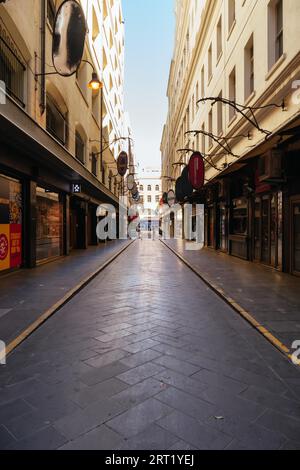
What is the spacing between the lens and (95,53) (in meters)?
22.7

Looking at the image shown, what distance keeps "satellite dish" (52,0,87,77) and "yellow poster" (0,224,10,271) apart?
4.80 metres

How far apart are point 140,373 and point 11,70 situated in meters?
10.2

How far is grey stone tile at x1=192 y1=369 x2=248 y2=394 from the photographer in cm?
337

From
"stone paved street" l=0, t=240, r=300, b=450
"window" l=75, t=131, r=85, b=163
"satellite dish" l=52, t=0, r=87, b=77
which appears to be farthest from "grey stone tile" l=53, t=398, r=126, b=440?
"window" l=75, t=131, r=85, b=163

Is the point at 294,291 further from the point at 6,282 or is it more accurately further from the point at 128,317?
the point at 6,282

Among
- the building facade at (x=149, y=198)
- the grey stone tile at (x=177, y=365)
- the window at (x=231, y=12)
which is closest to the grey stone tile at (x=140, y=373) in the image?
the grey stone tile at (x=177, y=365)

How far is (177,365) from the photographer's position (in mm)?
3912

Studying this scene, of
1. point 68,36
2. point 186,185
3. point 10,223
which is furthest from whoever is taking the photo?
point 186,185

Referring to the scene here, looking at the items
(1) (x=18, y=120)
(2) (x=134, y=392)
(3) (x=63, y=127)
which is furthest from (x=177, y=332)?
(3) (x=63, y=127)

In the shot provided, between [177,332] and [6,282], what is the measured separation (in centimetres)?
575

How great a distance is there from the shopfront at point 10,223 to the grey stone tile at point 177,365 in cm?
732

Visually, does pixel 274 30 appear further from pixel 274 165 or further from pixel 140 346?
pixel 140 346

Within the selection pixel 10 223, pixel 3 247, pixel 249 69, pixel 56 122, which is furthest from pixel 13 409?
pixel 56 122

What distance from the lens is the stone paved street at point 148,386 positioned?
257 centimetres
